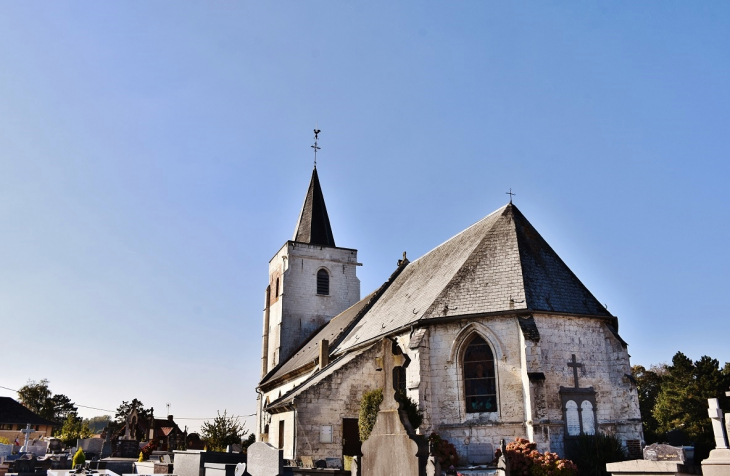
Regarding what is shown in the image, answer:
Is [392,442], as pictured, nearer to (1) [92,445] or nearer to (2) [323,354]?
(2) [323,354]

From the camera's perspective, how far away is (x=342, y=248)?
35.6 meters

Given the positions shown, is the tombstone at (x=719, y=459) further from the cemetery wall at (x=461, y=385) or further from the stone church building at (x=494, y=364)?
the cemetery wall at (x=461, y=385)

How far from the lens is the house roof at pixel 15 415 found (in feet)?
149

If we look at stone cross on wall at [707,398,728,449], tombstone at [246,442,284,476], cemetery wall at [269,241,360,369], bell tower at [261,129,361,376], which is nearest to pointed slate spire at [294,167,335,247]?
bell tower at [261,129,361,376]

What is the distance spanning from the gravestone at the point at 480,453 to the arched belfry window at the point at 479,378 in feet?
3.07

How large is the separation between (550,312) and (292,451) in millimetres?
8851

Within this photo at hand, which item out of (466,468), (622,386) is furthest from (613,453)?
(466,468)

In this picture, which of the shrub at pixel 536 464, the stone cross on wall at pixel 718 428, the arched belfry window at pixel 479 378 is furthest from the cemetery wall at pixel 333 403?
the stone cross on wall at pixel 718 428

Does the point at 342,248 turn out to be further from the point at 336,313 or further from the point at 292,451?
the point at 292,451

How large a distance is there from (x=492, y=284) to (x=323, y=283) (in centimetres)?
1873

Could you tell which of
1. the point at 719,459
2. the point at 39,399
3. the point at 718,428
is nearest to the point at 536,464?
the point at 718,428

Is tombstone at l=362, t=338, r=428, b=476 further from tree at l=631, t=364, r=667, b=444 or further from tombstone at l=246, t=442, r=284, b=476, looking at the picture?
tree at l=631, t=364, r=667, b=444

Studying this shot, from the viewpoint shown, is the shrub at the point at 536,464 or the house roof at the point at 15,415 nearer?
the shrub at the point at 536,464

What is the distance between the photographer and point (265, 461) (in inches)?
384
